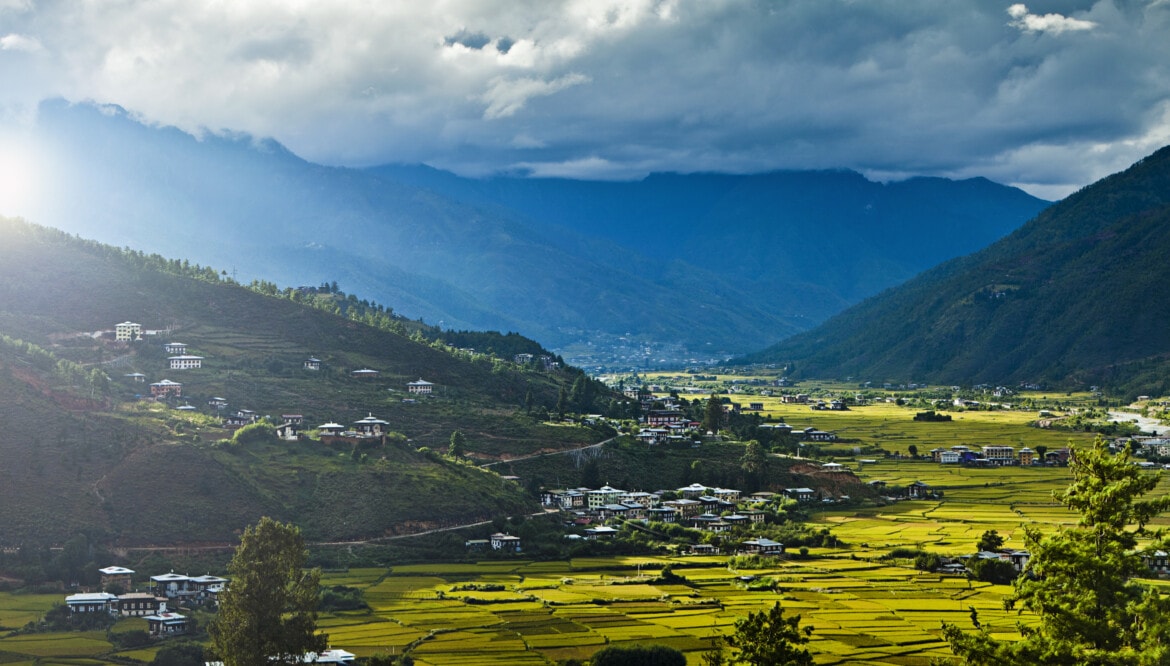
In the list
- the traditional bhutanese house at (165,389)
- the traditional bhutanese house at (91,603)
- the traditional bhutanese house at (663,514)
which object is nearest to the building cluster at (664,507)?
the traditional bhutanese house at (663,514)

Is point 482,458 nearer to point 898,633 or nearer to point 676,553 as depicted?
point 676,553

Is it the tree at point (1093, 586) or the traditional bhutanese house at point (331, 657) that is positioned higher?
the tree at point (1093, 586)

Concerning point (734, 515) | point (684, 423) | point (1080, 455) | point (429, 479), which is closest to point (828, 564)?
point (734, 515)

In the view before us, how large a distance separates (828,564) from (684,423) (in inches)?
2610

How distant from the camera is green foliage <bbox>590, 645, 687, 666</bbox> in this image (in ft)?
184

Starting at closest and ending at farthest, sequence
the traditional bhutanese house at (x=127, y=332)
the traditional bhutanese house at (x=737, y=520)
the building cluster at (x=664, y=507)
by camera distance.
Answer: the building cluster at (x=664, y=507) → the traditional bhutanese house at (x=737, y=520) → the traditional bhutanese house at (x=127, y=332)

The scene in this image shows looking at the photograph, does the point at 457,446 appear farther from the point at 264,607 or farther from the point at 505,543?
the point at 264,607

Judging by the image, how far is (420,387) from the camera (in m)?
141

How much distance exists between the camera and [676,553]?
89.7m

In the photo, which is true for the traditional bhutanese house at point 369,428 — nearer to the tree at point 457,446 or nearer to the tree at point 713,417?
the tree at point 457,446

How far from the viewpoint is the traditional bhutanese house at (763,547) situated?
289 ft

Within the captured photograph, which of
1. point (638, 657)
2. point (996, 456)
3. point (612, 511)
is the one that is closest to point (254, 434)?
point (612, 511)

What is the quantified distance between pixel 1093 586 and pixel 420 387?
113556mm

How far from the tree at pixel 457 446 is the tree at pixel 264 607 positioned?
61832 mm
